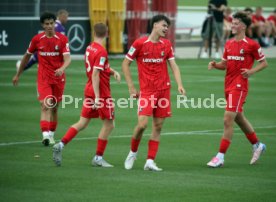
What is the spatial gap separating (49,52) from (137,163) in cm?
303

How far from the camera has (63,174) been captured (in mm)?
12461

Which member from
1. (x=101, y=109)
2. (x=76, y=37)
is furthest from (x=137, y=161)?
(x=76, y=37)

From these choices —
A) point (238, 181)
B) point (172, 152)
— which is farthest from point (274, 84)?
point (238, 181)

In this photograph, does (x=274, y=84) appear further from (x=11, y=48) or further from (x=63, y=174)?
(x=63, y=174)

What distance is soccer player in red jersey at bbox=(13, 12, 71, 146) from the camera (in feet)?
50.8

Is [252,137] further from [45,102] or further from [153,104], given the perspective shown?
[45,102]

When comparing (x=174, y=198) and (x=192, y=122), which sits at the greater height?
(x=174, y=198)

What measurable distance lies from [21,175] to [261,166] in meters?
3.62

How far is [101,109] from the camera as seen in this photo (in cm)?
1334

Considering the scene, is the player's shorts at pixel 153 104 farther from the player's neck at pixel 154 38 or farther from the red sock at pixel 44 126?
the red sock at pixel 44 126

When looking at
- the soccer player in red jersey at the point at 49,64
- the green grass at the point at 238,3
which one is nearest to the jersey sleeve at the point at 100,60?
the soccer player in red jersey at the point at 49,64

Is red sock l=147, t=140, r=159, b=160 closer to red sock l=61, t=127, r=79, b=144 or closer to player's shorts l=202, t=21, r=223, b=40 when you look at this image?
red sock l=61, t=127, r=79, b=144

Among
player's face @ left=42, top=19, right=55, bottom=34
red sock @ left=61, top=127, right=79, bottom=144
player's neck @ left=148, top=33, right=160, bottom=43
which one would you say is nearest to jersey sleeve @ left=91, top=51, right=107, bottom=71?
player's neck @ left=148, top=33, right=160, bottom=43

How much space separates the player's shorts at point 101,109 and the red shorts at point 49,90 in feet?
7.17
